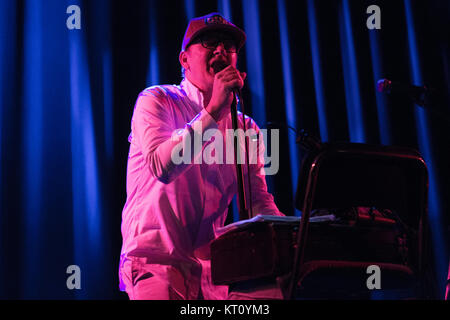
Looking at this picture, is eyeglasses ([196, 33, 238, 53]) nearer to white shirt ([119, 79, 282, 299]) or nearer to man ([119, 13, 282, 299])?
man ([119, 13, 282, 299])

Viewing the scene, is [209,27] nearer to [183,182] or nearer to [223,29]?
[223,29]

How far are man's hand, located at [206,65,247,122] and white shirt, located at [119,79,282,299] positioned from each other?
0.04 meters

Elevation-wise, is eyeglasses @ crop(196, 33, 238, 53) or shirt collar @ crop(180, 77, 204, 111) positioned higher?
eyeglasses @ crop(196, 33, 238, 53)

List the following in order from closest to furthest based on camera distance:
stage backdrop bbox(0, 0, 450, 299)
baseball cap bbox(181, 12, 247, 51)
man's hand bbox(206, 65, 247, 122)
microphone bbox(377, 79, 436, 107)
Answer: man's hand bbox(206, 65, 247, 122)
microphone bbox(377, 79, 436, 107)
baseball cap bbox(181, 12, 247, 51)
stage backdrop bbox(0, 0, 450, 299)

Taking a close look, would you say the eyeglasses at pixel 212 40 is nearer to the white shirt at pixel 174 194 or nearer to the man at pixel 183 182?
the man at pixel 183 182

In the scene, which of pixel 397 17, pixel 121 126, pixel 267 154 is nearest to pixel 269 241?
pixel 121 126

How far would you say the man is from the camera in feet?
5.29

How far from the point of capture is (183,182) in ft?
6.01

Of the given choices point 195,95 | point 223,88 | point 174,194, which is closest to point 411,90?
point 223,88

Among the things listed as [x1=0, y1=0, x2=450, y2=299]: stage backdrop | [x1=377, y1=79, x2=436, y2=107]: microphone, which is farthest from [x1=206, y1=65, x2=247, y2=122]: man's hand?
[x1=377, y1=79, x2=436, y2=107]: microphone

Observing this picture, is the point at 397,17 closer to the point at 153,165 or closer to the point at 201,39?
the point at 201,39

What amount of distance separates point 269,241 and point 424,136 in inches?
85.4

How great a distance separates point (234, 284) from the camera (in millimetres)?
1462

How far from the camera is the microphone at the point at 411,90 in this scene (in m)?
1.75
